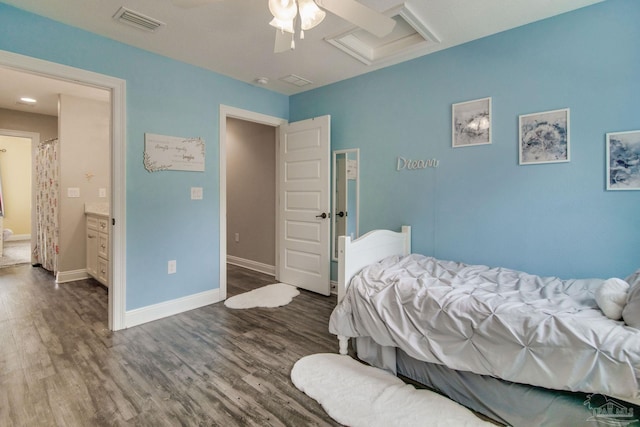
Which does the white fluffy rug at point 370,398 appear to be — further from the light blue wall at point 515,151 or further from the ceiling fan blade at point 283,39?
the ceiling fan blade at point 283,39

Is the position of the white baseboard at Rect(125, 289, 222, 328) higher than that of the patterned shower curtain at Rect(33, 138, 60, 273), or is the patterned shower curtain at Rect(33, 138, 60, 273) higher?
the patterned shower curtain at Rect(33, 138, 60, 273)

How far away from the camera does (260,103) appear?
3857mm

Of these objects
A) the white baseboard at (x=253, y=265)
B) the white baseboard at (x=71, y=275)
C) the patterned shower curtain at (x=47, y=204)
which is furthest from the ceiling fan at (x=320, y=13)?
the white baseboard at (x=71, y=275)

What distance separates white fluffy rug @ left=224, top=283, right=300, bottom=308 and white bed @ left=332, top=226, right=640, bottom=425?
1335 mm

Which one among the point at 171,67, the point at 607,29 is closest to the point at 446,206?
the point at 607,29

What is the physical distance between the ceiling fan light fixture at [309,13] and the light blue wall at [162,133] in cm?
Result: 196

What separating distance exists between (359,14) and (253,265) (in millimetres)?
3977

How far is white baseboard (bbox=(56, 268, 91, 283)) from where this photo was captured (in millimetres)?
4098

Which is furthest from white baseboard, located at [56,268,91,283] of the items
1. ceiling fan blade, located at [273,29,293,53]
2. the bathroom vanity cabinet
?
ceiling fan blade, located at [273,29,293,53]

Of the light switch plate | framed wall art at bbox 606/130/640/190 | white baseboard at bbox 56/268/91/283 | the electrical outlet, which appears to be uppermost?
framed wall art at bbox 606/130/640/190

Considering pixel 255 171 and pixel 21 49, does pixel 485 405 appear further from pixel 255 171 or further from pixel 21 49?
pixel 255 171

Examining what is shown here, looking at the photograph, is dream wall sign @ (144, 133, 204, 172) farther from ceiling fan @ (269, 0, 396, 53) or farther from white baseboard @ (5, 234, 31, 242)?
white baseboard @ (5, 234, 31, 242)

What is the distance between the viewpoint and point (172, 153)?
10.0ft

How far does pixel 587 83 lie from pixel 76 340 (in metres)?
4.37
